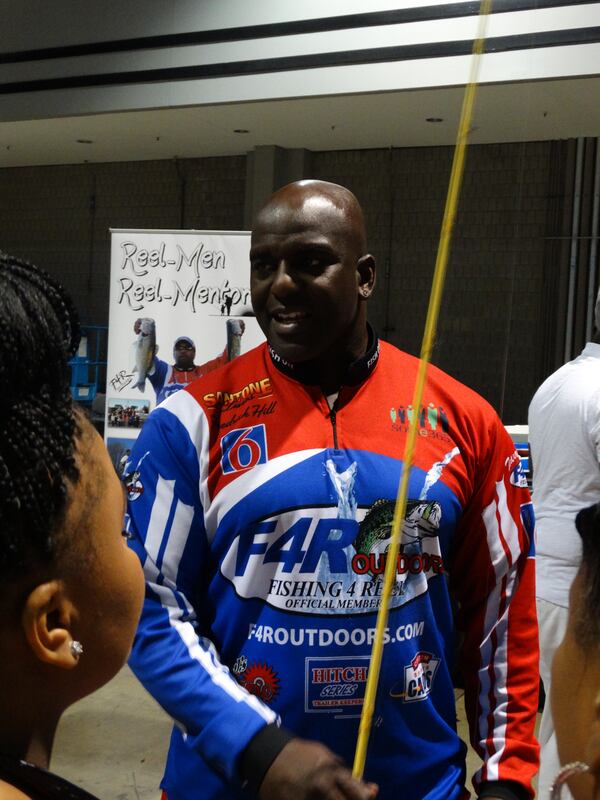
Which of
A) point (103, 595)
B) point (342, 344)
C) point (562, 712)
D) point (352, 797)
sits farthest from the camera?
point (342, 344)

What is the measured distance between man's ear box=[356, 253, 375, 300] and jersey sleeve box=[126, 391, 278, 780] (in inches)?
14.4

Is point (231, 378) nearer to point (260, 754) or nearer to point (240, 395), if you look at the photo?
point (240, 395)

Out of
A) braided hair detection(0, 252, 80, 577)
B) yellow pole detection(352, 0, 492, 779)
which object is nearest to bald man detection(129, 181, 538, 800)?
yellow pole detection(352, 0, 492, 779)

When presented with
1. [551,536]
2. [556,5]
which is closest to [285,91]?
[556,5]

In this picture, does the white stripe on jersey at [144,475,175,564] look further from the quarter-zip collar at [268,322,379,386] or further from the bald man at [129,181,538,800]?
the quarter-zip collar at [268,322,379,386]

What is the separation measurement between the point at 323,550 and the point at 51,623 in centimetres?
73

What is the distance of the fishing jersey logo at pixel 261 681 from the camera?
4.74 ft

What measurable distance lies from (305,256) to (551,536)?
1.66 m

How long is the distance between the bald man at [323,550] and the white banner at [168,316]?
13.0 feet

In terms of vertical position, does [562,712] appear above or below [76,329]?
below

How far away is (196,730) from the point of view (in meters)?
1.37

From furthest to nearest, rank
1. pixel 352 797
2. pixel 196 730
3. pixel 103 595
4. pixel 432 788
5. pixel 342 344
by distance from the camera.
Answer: pixel 342 344
pixel 432 788
pixel 196 730
pixel 352 797
pixel 103 595

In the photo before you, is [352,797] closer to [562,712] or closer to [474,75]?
[562,712]

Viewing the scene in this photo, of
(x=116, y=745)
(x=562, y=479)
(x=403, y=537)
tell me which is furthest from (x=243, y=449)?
(x=116, y=745)
